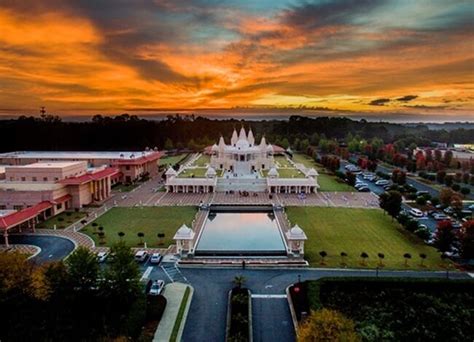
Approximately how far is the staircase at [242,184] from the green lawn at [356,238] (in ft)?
35.2

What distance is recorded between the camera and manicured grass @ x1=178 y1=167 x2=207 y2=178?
57.8 m

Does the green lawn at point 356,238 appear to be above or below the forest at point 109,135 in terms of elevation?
below

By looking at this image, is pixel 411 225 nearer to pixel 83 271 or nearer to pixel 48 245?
pixel 83 271

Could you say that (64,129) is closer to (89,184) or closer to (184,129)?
(184,129)

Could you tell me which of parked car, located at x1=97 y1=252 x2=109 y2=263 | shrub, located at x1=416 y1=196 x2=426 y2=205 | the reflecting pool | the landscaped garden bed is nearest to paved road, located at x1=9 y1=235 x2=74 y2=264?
parked car, located at x1=97 y1=252 x2=109 y2=263

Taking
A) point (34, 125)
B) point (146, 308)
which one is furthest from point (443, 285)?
point (34, 125)

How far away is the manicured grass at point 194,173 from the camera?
2277 inches

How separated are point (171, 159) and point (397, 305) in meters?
73.6

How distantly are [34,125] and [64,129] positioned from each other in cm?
725

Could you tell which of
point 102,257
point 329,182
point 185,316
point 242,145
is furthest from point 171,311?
point 242,145

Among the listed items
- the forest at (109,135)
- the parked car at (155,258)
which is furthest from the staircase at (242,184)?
the forest at (109,135)

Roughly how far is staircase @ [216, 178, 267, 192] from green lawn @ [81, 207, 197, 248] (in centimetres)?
1034

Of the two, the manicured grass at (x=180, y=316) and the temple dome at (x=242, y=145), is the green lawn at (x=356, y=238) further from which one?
the temple dome at (x=242, y=145)

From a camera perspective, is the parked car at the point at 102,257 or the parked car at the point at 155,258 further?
the parked car at the point at 102,257
